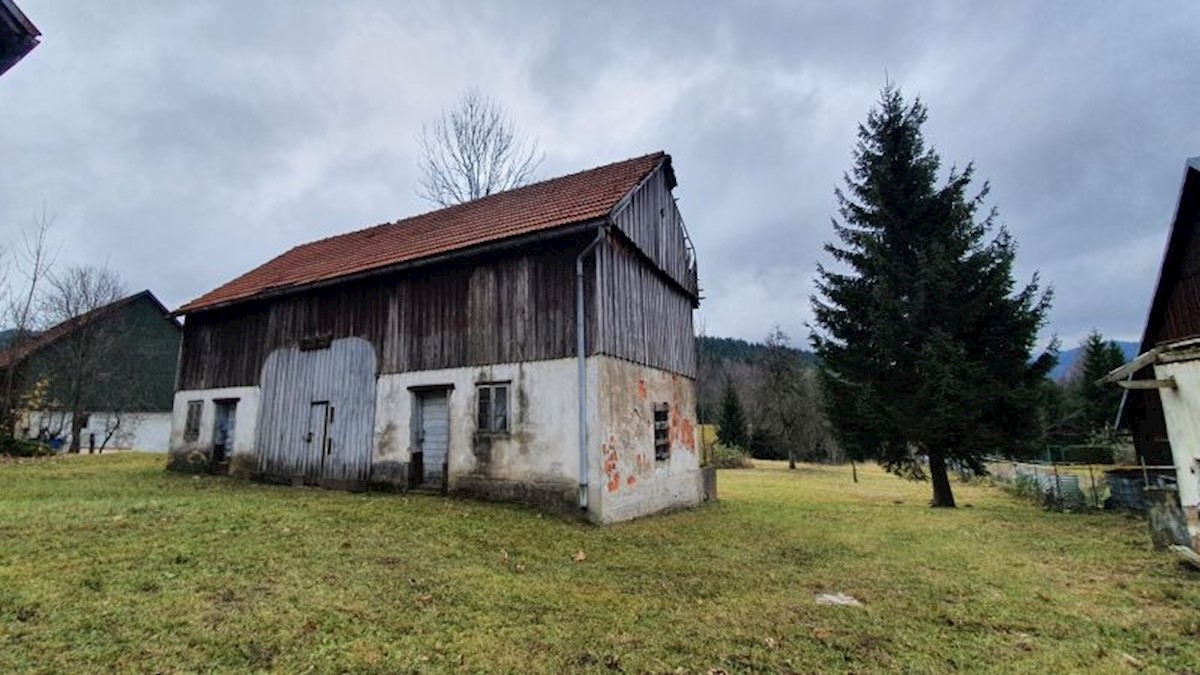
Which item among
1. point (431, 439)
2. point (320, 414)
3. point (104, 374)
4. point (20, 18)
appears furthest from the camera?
point (104, 374)

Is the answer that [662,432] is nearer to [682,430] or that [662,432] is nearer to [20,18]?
[682,430]

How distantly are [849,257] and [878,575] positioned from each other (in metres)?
12.4

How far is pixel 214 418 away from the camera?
16906mm

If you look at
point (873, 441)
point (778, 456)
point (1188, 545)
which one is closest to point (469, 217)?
point (873, 441)

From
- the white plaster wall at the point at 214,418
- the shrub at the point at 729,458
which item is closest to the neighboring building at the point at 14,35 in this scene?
the white plaster wall at the point at 214,418

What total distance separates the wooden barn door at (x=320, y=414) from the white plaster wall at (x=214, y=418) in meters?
0.46

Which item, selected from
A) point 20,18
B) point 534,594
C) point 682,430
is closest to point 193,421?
point 682,430

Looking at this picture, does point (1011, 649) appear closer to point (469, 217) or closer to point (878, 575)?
point (878, 575)

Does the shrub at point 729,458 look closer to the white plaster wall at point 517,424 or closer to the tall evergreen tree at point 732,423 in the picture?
the tall evergreen tree at point 732,423

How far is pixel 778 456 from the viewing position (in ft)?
175

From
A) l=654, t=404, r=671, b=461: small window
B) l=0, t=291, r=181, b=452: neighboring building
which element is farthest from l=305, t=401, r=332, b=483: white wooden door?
l=0, t=291, r=181, b=452: neighboring building

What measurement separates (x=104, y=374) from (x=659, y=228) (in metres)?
28.1

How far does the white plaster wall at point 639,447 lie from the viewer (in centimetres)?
1077

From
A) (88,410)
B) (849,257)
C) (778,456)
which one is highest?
(849,257)
